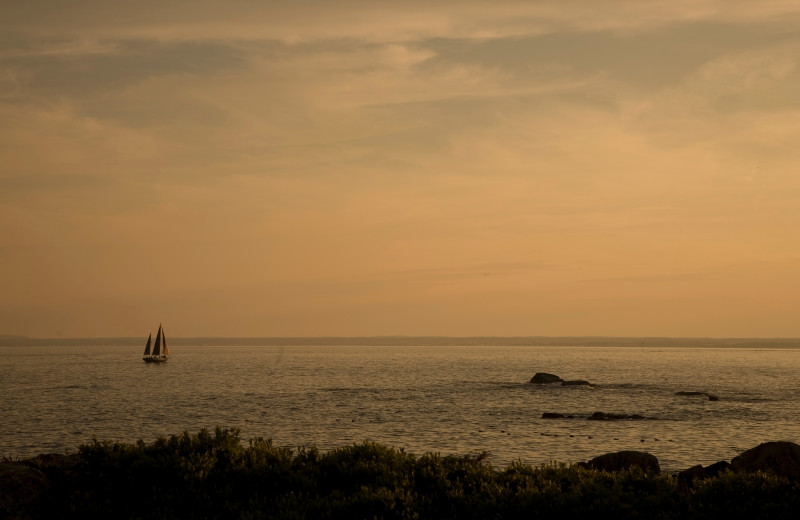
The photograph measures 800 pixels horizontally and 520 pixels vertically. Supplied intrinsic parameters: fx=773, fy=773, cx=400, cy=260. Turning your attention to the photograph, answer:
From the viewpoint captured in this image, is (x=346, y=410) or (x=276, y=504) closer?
(x=276, y=504)

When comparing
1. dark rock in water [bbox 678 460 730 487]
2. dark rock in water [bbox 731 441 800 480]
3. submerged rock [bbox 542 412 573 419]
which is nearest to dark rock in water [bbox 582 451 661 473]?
dark rock in water [bbox 678 460 730 487]

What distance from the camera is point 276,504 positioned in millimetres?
18156

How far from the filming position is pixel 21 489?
19250 millimetres

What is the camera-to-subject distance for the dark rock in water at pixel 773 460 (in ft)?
95.3

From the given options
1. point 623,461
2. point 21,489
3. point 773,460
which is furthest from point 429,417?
point 21,489

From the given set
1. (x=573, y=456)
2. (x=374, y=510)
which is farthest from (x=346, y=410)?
(x=374, y=510)

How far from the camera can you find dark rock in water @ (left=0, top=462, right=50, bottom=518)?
730 inches

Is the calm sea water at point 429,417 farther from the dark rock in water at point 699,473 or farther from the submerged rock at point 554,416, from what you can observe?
the dark rock in water at point 699,473

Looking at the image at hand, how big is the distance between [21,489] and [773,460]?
84.6ft

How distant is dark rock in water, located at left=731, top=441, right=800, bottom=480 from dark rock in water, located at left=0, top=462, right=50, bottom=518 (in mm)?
23588

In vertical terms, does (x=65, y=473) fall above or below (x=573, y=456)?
above

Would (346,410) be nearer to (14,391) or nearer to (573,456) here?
(573,456)

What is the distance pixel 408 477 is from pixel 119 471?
762cm

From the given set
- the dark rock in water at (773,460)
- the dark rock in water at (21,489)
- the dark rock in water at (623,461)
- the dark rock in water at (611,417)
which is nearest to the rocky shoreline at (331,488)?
the dark rock in water at (21,489)
